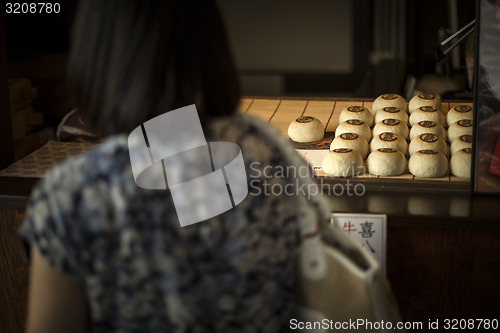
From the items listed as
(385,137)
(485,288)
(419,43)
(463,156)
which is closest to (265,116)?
(385,137)

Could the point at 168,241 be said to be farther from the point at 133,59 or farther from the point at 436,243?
the point at 436,243

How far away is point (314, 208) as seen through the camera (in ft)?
3.80

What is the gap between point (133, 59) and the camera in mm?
953

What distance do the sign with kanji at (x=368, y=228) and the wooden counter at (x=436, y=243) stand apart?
0.07 ft

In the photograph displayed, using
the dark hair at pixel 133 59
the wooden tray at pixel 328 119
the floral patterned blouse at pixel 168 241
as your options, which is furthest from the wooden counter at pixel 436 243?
the dark hair at pixel 133 59

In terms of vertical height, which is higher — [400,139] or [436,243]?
[400,139]

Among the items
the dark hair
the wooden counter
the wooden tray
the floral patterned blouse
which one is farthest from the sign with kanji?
the dark hair

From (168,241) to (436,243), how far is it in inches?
39.1

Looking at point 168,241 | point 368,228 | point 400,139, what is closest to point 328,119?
point 400,139

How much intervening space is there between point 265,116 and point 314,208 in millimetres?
1446

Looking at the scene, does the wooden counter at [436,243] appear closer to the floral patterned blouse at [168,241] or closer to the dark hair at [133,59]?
the floral patterned blouse at [168,241]

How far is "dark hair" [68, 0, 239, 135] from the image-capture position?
37.6 inches

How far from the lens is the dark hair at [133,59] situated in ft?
3.13

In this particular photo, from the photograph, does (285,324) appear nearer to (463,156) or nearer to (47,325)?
(47,325)
